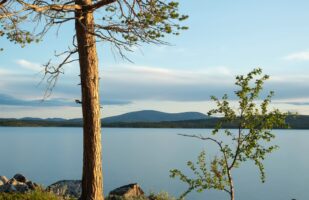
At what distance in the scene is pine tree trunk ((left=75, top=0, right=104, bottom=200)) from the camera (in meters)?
16.8

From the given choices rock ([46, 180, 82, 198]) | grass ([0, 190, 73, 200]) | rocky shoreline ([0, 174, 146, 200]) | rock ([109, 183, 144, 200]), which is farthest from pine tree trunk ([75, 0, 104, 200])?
rock ([46, 180, 82, 198])

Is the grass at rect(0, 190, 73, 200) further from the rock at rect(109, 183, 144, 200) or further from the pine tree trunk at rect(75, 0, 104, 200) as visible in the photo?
the rock at rect(109, 183, 144, 200)

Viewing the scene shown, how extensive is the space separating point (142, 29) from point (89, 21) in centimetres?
193

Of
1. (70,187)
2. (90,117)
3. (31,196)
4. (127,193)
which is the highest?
(90,117)

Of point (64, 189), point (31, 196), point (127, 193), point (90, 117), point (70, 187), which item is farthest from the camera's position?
point (70, 187)

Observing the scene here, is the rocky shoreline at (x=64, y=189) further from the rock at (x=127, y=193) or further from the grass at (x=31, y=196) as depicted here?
the grass at (x=31, y=196)

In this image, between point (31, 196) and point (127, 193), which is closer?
point (31, 196)

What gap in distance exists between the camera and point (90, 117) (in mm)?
16781

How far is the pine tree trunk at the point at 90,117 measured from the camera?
16750 mm

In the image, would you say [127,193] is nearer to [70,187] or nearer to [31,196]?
[70,187]

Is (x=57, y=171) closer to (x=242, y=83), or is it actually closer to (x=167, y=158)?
(x=167, y=158)

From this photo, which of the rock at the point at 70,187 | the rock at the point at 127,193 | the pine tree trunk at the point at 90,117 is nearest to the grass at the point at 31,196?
the pine tree trunk at the point at 90,117

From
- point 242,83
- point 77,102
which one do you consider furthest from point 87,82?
point 242,83

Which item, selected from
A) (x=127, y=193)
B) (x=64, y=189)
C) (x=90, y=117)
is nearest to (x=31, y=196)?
(x=64, y=189)
